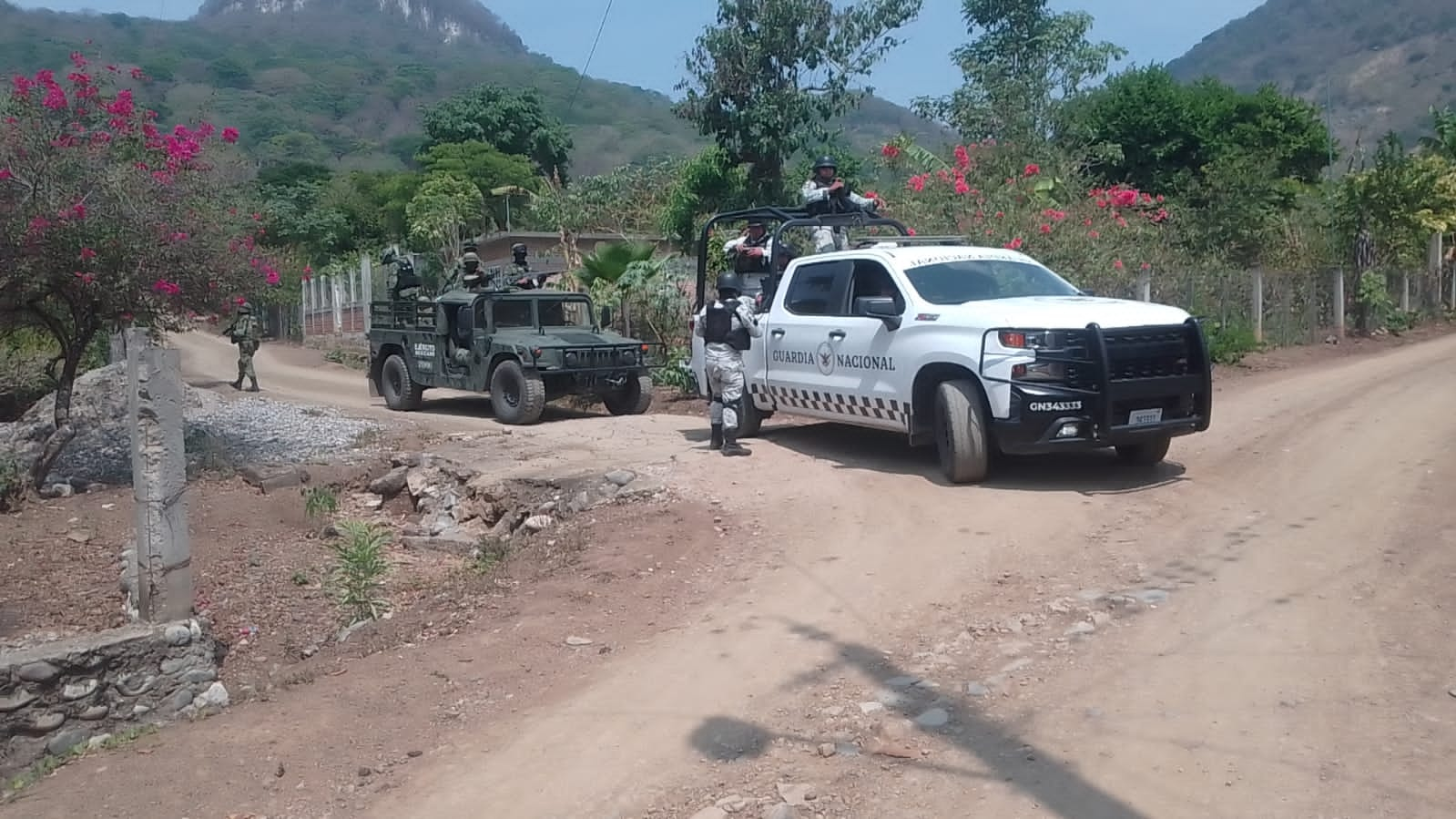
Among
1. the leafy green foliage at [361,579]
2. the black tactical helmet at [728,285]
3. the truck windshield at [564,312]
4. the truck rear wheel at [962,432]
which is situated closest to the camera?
the leafy green foliage at [361,579]

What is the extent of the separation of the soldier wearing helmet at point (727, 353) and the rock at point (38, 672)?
5.82 meters

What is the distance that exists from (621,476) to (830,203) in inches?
148

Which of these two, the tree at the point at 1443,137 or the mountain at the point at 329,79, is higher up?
the mountain at the point at 329,79

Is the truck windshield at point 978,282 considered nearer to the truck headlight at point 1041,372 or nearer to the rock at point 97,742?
the truck headlight at point 1041,372

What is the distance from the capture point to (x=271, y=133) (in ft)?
355

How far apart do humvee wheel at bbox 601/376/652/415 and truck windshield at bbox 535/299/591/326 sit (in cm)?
130

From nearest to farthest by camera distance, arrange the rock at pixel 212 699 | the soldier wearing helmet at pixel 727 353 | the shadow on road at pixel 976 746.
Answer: the shadow on road at pixel 976 746 → the rock at pixel 212 699 → the soldier wearing helmet at pixel 727 353

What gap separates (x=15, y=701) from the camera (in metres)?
5.73

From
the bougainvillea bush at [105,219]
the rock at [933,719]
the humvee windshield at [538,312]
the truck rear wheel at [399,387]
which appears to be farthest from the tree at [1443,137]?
the rock at [933,719]

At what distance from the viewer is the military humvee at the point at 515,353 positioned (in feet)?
50.3

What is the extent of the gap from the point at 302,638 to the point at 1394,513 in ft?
22.4

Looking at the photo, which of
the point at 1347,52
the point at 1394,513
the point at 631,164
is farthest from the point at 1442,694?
the point at 1347,52

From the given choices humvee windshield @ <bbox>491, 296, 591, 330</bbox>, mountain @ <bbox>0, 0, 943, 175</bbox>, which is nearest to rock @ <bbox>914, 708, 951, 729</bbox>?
humvee windshield @ <bbox>491, 296, 591, 330</bbox>

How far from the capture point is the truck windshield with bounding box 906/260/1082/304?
31.6 feet
